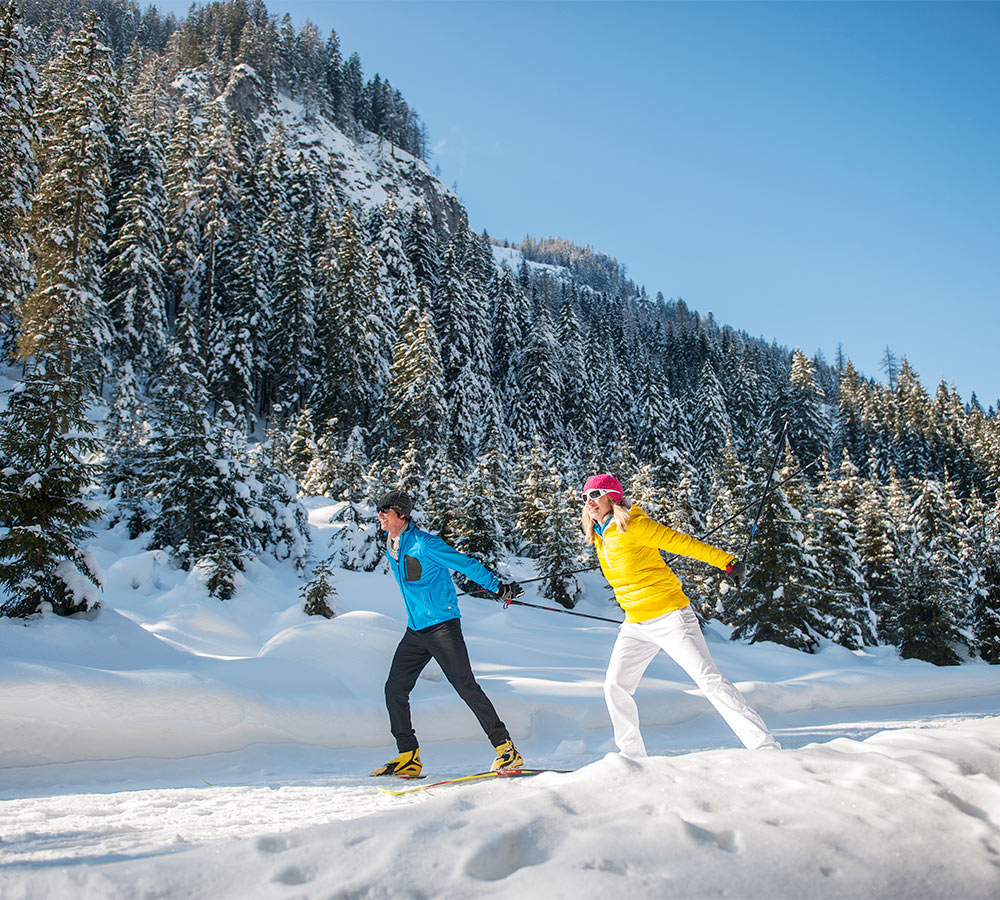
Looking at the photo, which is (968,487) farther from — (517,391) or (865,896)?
(865,896)

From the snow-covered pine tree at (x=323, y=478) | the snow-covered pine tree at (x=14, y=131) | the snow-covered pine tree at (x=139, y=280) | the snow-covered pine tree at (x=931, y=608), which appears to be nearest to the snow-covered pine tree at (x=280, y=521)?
the snow-covered pine tree at (x=323, y=478)

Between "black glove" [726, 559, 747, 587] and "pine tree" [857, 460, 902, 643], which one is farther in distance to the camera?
"pine tree" [857, 460, 902, 643]

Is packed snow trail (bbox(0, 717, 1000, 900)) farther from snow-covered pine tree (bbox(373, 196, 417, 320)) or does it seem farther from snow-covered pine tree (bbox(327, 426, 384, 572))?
snow-covered pine tree (bbox(373, 196, 417, 320))

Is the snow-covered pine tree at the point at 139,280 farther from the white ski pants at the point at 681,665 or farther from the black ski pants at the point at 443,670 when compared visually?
the white ski pants at the point at 681,665

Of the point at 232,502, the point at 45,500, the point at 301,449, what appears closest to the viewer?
the point at 45,500

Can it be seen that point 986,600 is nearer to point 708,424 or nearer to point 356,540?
point 356,540

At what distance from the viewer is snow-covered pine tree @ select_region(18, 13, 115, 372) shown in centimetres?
2269

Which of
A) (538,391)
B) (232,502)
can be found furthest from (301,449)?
(538,391)

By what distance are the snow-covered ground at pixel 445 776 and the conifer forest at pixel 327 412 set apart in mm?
1981

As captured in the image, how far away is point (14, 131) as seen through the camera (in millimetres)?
16406

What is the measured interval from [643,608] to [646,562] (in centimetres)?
34

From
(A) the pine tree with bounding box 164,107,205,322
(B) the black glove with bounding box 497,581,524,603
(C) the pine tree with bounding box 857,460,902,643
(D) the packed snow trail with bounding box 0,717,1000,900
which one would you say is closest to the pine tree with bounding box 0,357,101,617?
(D) the packed snow trail with bounding box 0,717,1000,900

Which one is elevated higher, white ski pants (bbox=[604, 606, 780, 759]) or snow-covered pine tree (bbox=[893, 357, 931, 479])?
snow-covered pine tree (bbox=[893, 357, 931, 479])

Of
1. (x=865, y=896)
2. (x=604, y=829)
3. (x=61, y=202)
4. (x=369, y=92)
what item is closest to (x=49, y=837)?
(x=604, y=829)
